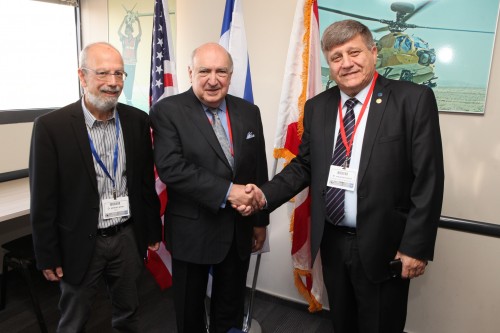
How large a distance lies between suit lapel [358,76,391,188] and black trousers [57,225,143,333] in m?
1.20

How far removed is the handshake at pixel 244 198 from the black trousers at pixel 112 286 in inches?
24.1

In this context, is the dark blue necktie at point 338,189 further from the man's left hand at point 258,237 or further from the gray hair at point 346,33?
the man's left hand at point 258,237

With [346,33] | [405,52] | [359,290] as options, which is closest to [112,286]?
[359,290]

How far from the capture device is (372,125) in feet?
5.25

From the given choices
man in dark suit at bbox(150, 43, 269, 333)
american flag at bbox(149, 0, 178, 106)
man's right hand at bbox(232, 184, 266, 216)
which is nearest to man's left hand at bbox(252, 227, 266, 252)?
man in dark suit at bbox(150, 43, 269, 333)

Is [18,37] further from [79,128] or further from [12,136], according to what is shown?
[79,128]

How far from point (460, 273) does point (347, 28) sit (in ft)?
5.58

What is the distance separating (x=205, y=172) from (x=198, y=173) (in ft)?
0.11

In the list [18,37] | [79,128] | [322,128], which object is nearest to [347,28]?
[322,128]

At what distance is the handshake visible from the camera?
1.75 m

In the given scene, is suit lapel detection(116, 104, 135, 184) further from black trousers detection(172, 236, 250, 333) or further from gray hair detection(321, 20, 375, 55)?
gray hair detection(321, 20, 375, 55)

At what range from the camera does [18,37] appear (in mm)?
3260

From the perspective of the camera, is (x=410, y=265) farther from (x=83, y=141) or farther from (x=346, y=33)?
(x=83, y=141)

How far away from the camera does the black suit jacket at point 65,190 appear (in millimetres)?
1689
